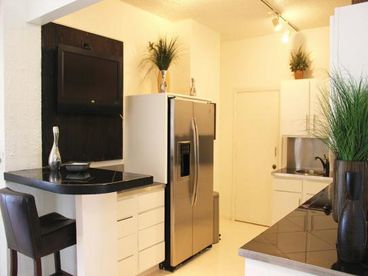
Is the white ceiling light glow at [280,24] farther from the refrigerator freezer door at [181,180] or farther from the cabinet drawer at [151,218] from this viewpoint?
→ the cabinet drawer at [151,218]

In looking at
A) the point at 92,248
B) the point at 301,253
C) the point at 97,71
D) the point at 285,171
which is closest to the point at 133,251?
the point at 92,248

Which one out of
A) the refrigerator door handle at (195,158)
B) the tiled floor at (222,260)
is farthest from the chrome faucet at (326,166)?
the refrigerator door handle at (195,158)

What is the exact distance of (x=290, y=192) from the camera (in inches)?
161

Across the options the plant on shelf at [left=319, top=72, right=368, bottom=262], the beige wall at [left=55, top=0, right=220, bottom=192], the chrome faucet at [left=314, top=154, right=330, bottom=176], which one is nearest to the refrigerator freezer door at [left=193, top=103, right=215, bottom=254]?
the beige wall at [left=55, top=0, right=220, bottom=192]

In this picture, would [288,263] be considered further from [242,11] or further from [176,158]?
[242,11]

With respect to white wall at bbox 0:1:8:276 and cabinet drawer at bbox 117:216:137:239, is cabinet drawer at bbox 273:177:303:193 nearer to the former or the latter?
cabinet drawer at bbox 117:216:137:239

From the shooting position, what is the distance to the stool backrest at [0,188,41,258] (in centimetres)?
188

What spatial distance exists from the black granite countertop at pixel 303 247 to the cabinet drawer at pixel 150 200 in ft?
5.14

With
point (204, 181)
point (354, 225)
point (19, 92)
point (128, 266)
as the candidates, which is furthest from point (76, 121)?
point (354, 225)

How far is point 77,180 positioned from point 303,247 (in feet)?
4.94

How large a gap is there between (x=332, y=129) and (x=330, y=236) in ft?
1.67

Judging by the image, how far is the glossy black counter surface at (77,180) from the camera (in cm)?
195

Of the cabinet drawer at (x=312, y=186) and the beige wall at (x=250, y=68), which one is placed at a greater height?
the beige wall at (x=250, y=68)

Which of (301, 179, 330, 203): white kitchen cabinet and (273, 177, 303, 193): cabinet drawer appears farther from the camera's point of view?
(273, 177, 303, 193): cabinet drawer
